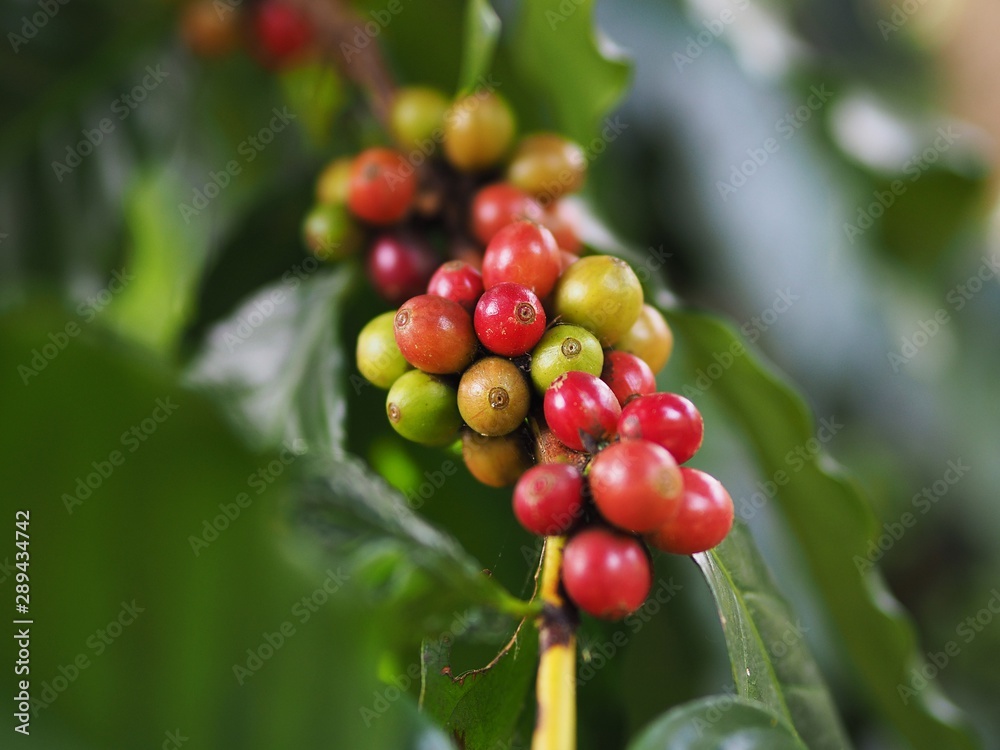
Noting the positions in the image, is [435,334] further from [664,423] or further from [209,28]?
[209,28]

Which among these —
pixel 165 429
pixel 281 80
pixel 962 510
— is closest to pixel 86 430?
pixel 165 429

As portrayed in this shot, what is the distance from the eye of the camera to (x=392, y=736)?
1.06 ft

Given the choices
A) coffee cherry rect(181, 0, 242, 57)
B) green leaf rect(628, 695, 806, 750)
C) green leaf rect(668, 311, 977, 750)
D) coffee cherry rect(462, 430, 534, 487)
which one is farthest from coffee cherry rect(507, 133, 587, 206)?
coffee cherry rect(181, 0, 242, 57)

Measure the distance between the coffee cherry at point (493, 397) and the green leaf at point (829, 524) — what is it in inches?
8.6

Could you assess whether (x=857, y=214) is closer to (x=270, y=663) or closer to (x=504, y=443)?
(x=504, y=443)

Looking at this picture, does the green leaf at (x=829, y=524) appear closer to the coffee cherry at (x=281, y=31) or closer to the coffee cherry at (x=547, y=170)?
the coffee cherry at (x=547, y=170)

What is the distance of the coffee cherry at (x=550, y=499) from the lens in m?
0.35

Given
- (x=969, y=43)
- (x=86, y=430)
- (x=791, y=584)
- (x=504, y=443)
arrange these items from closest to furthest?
(x=86, y=430) → (x=504, y=443) → (x=791, y=584) → (x=969, y=43)

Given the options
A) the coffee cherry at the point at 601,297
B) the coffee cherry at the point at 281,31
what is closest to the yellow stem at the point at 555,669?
the coffee cherry at the point at 601,297

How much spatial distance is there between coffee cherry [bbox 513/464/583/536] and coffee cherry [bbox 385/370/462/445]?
0.08 metres

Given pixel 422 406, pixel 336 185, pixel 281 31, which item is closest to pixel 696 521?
pixel 422 406

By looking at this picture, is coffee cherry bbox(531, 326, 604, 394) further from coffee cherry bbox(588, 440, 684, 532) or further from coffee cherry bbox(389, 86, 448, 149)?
coffee cherry bbox(389, 86, 448, 149)

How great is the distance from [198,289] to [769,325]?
69cm

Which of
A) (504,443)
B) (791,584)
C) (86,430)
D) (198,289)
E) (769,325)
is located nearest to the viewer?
(86,430)
